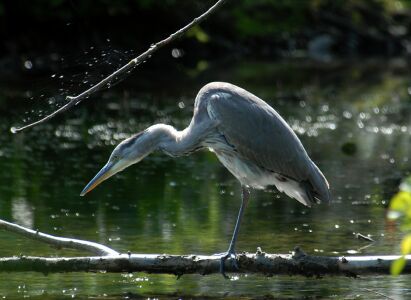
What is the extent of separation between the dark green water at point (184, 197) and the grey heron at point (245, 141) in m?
0.79

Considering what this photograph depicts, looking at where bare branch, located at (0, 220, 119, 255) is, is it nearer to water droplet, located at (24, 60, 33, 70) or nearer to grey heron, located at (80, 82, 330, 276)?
grey heron, located at (80, 82, 330, 276)

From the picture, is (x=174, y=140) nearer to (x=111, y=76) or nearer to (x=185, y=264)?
(x=111, y=76)

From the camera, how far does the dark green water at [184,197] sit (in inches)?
288

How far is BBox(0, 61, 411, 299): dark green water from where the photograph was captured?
288 inches

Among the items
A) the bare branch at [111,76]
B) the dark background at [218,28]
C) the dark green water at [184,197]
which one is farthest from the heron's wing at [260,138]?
the dark background at [218,28]

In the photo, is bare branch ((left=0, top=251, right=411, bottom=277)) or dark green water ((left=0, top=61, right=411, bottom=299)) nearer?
bare branch ((left=0, top=251, right=411, bottom=277))

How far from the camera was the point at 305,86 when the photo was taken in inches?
953

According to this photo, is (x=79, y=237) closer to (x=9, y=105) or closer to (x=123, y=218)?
(x=123, y=218)

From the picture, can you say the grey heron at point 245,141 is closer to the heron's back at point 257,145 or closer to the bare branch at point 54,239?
the heron's back at point 257,145

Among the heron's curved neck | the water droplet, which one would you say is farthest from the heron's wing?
the water droplet

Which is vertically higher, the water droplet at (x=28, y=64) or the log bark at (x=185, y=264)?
the water droplet at (x=28, y=64)

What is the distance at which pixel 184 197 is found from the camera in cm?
1123

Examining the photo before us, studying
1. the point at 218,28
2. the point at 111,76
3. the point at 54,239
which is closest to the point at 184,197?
the point at 54,239

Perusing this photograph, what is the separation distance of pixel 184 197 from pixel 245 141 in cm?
385
